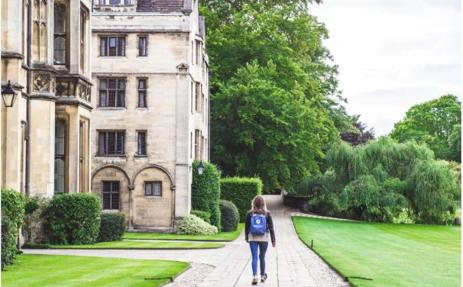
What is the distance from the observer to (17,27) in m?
25.5

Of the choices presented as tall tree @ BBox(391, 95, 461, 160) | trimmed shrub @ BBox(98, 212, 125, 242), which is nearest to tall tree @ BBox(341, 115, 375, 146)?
tall tree @ BBox(391, 95, 461, 160)

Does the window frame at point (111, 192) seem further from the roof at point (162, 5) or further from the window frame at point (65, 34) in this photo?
the window frame at point (65, 34)

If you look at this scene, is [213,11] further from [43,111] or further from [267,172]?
[43,111]

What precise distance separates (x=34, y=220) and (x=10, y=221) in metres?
8.54

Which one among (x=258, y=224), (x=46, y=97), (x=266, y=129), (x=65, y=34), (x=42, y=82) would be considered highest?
(x=65, y=34)

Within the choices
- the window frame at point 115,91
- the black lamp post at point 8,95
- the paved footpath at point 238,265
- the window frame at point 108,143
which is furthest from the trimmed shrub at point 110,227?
the window frame at point 115,91

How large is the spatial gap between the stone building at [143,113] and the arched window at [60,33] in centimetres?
1487

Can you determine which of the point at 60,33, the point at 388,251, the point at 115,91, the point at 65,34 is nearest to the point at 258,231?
the point at 65,34

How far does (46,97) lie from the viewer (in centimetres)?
2945

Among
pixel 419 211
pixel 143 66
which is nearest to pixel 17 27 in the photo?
pixel 143 66

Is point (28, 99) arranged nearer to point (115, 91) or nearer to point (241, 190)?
point (115, 91)

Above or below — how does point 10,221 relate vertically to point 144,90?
below

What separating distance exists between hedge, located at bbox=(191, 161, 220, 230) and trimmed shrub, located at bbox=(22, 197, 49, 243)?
19.1 metres

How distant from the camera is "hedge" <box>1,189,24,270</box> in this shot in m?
21.6
